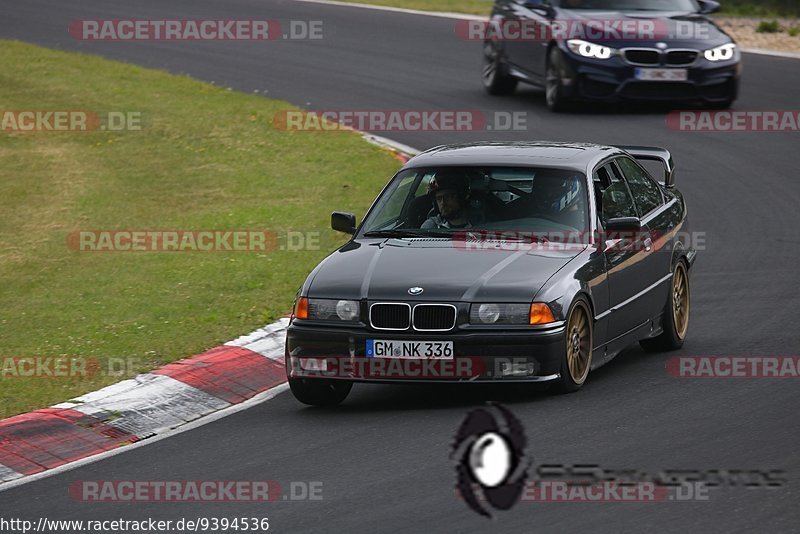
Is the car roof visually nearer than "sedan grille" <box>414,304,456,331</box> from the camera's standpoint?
No

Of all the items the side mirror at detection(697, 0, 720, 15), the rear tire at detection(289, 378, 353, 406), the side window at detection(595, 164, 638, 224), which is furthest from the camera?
the side mirror at detection(697, 0, 720, 15)

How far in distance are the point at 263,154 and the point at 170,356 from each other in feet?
27.4

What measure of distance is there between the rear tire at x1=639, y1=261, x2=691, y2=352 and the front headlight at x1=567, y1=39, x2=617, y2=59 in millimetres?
8406

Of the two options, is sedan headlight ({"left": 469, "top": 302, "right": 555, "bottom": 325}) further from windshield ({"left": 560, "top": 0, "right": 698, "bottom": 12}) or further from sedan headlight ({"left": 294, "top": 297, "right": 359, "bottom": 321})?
windshield ({"left": 560, "top": 0, "right": 698, "bottom": 12})

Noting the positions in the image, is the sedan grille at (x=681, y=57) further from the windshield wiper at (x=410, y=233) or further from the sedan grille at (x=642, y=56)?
the windshield wiper at (x=410, y=233)

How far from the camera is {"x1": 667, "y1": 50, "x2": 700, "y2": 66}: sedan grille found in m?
19.3

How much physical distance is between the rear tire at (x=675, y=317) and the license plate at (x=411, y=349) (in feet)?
8.07

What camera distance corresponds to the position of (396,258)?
9453mm

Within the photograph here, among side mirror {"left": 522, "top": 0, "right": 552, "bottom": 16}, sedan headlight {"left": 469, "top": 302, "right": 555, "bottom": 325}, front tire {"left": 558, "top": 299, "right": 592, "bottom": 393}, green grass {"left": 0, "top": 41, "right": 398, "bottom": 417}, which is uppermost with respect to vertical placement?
side mirror {"left": 522, "top": 0, "right": 552, "bottom": 16}

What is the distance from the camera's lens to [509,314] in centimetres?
893

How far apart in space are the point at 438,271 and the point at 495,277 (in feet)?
1.14

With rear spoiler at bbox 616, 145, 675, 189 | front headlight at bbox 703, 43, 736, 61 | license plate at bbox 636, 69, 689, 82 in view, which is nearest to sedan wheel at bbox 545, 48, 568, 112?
license plate at bbox 636, 69, 689, 82

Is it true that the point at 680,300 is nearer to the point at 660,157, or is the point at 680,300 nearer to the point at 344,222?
the point at 660,157

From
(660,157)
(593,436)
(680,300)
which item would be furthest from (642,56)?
(593,436)
